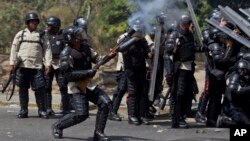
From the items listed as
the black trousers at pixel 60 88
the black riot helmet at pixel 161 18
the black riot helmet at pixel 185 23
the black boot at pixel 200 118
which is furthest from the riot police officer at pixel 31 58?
the black boot at pixel 200 118

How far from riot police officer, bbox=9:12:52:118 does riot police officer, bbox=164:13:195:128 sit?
2213 mm

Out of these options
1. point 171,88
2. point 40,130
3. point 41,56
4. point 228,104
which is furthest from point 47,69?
point 228,104

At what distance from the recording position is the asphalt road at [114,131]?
32.7ft

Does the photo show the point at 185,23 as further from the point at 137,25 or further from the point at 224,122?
the point at 224,122

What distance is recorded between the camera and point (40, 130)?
1055cm

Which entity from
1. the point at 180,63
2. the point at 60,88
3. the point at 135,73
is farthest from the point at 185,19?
the point at 60,88

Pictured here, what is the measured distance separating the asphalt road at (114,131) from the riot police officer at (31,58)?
448 mm

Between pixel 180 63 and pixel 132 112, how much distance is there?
1.19m

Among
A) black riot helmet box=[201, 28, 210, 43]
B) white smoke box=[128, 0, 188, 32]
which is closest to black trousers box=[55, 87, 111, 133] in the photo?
black riot helmet box=[201, 28, 210, 43]

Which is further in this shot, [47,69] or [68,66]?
[47,69]

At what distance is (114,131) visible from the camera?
1064 cm

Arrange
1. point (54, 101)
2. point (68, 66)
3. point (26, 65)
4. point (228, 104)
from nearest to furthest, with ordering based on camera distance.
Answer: point (68, 66), point (228, 104), point (26, 65), point (54, 101)

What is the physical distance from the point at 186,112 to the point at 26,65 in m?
2.89

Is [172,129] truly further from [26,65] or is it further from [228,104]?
[26,65]
